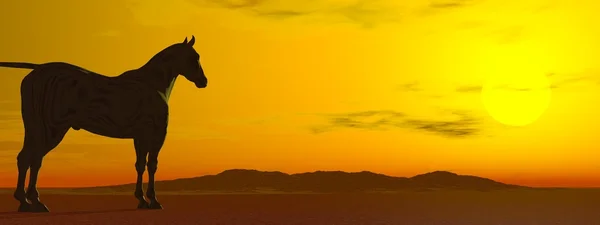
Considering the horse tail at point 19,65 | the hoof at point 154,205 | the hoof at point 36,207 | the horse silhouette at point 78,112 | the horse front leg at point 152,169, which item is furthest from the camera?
the hoof at point 154,205

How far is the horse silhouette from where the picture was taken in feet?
55.1

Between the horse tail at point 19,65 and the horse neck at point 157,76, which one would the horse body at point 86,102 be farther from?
the horse neck at point 157,76

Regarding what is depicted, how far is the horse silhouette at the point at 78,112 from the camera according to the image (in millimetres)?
16797

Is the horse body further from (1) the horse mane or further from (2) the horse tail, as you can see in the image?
(1) the horse mane

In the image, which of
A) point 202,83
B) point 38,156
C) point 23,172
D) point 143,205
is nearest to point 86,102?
point 38,156

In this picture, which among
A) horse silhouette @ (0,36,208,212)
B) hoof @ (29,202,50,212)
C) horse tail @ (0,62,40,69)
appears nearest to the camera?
hoof @ (29,202,50,212)

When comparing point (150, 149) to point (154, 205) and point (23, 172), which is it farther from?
point (23, 172)

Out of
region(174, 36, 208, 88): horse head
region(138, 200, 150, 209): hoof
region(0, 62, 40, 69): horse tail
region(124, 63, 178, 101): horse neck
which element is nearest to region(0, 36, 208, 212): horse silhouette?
region(0, 62, 40, 69): horse tail

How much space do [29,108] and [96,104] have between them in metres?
1.38

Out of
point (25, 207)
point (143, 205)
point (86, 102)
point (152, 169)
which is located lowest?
point (25, 207)

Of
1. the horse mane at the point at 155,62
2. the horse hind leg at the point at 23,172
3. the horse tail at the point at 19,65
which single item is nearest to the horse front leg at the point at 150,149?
the horse mane at the point at 155,62

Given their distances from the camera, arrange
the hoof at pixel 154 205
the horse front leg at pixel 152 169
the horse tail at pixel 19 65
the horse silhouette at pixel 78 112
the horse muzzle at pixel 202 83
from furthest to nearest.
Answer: the horse muzzle at pixel 202 83, the hoof at pixel 154 205, the horse front leg at pixel 152 169, the horse tail at pixel 19 65, the horse silhouette at pixel 78 112

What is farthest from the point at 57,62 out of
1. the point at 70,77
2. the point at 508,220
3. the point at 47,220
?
the point at 508,220

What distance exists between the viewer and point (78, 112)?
55.2ft
